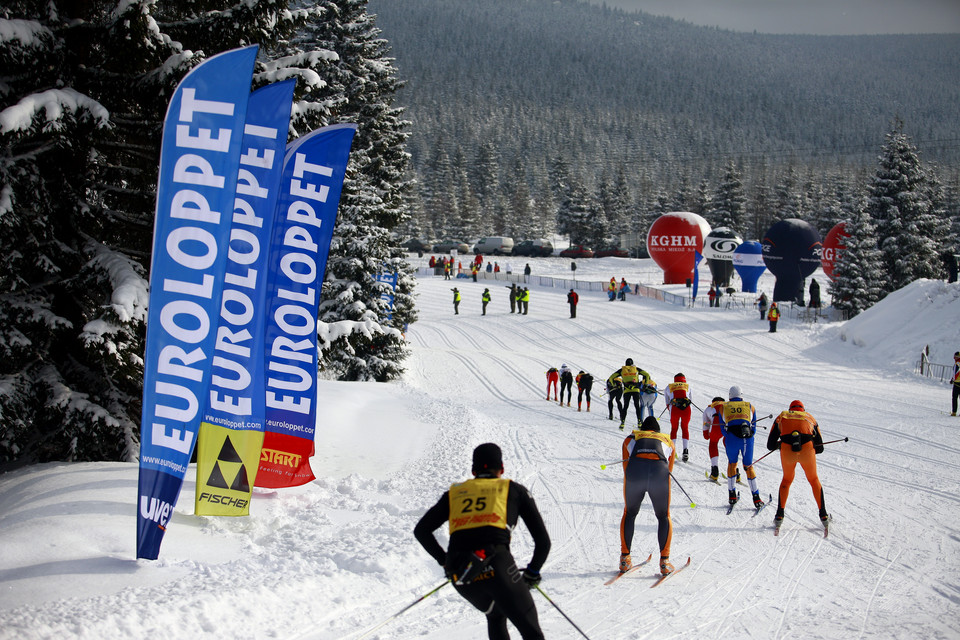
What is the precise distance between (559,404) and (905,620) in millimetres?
13350

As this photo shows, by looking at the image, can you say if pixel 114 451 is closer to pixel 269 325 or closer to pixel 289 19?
pixel 269 325

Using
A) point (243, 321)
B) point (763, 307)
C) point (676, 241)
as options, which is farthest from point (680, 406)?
point (676, 241)

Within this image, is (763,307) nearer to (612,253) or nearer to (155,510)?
(155,510)

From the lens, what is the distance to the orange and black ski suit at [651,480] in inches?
285

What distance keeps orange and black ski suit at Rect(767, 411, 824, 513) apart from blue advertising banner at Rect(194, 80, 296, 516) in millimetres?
6195

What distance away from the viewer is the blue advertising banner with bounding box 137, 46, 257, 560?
20.5 ft

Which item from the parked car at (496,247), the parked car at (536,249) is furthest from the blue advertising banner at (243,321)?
the parked car at (496,247)

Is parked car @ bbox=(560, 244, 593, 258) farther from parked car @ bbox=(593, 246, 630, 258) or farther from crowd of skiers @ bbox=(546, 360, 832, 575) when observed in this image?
crowd of skiers @ bbox=(546, 360, 832, 575)

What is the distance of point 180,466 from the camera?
635cm

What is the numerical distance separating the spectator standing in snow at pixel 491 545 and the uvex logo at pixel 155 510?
2.98 m

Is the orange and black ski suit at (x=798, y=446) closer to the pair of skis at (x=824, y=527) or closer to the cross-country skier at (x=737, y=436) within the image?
the pair of skis at (x=824, y=527)

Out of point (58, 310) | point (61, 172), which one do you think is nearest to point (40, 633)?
point (58, 310)

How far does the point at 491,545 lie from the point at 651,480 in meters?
3.41

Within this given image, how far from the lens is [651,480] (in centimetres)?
725
